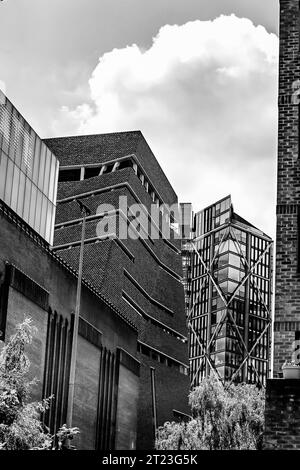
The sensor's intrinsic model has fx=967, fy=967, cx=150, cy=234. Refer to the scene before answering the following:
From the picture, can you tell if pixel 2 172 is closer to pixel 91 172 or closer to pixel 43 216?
pixel 43 216

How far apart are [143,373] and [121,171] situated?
865 inches

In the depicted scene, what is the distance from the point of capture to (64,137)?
112 meters

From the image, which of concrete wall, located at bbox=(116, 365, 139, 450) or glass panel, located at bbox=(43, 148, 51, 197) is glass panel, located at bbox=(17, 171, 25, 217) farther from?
concrete wall, located at bbox=(116, 365, 139, 450)

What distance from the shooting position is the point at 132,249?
10425 centimetres

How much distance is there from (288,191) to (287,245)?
1665 mm

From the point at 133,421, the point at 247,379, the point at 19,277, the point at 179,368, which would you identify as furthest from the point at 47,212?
the point at 247,379

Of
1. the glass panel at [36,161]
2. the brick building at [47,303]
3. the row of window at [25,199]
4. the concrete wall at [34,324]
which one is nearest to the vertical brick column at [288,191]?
the brick building at [47,303]

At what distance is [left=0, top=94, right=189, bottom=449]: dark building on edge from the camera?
60.0 meters

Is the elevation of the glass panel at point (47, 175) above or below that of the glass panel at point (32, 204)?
above

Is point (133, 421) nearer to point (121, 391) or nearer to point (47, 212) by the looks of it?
point (121, 391)

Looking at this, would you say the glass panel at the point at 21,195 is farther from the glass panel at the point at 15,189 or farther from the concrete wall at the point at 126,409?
the concrete wall at the point at 126,409

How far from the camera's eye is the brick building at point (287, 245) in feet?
79.4

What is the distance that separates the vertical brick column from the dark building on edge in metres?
27.7

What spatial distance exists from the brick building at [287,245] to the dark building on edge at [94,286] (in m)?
27.7
